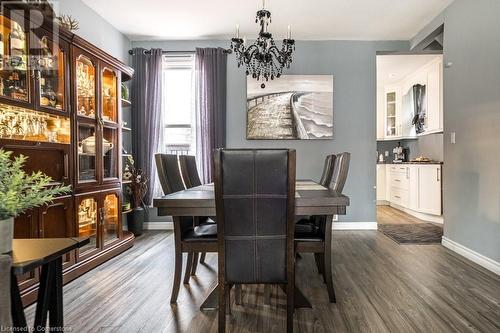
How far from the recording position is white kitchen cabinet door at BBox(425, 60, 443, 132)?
5.26 metres

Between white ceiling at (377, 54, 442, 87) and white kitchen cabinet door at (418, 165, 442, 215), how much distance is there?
1.82 metres

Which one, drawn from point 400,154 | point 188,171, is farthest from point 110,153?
point 400,154

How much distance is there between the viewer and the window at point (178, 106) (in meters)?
4.88

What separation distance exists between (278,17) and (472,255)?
11.4ft

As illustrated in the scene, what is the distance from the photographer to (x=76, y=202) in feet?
9.65

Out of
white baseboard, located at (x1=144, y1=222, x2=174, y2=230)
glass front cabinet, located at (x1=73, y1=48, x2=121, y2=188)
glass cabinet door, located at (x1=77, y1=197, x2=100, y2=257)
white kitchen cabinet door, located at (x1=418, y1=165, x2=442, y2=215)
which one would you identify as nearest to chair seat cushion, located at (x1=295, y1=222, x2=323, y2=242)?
glass cabinet door, located at (x1=77, y1=197, x2=100, y2=257)

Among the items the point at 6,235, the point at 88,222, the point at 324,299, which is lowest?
the point at 324,299

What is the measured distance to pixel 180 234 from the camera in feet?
7.45

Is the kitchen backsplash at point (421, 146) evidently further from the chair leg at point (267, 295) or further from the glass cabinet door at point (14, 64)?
the glass cabinet door at point (14, 64)

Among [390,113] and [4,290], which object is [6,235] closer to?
[4,290]

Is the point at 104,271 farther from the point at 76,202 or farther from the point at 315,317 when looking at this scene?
the point at 315,317

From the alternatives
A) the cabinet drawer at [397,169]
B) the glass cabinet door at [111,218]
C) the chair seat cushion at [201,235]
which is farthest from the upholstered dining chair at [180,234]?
the cabinet drawer at [397,169]

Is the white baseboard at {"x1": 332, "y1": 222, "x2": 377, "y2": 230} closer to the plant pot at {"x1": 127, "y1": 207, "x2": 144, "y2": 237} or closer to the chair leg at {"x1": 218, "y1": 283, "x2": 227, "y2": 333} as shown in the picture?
the plant pot at {"x1": 127, "y1": 207, "x2": 144, "y2": 237}

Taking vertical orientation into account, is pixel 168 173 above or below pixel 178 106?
below
